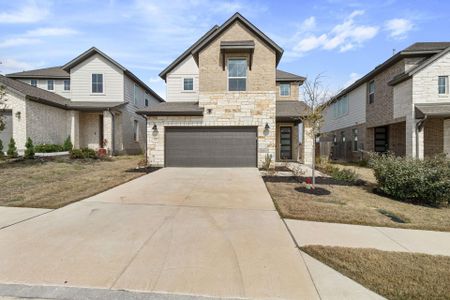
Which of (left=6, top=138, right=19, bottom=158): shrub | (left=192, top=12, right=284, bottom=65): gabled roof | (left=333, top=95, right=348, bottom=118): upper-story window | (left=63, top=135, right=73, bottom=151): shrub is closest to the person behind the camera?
(left=192, top=12, right=284, bottom=65): gabled roof

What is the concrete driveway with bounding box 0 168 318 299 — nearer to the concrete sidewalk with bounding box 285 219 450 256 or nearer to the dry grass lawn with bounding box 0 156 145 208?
the concrete sidewalk with bounding box 285 219 450 256

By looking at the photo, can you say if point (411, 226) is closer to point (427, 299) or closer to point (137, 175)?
point (427, 299)

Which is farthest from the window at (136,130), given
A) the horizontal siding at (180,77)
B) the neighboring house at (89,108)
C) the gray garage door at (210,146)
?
the gray garage door at (210,146)

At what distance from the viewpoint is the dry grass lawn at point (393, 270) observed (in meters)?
2.86

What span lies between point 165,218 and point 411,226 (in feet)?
17.0

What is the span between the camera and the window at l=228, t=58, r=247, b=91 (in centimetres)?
1355

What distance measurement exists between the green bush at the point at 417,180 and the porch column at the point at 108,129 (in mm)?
17015

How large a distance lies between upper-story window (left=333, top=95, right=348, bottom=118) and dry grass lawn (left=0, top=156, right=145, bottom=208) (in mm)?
19069

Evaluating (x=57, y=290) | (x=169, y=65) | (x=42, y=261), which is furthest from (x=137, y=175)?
(x=169, y=65)

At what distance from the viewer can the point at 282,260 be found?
355 centimetres

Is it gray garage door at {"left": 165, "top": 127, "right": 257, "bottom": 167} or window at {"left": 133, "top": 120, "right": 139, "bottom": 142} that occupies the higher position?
window at {"left": 133, "top": 120, "right": 139, "bottom": 142}

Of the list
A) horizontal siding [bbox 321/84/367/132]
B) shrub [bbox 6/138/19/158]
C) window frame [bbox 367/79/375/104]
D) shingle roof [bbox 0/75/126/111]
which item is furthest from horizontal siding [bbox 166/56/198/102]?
window frame [bbox 367/79/375/104]

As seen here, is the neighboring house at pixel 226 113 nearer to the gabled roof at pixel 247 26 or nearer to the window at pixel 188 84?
the gabled roof at pixel 247 26

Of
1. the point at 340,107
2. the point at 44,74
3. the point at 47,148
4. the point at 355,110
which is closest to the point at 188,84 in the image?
the point at 47,148
